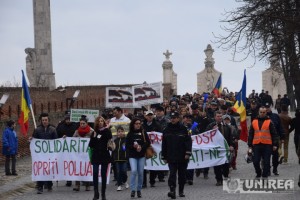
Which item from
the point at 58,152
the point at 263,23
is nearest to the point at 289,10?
the point at 263,23

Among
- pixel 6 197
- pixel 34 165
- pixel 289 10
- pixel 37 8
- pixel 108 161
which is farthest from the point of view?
pixel 37 8

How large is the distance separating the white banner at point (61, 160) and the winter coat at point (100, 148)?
82.8 inches

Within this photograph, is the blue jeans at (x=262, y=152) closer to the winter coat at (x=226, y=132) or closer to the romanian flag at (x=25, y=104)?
the winter coat at (x=226, y=132)

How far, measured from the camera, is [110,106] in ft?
83.9

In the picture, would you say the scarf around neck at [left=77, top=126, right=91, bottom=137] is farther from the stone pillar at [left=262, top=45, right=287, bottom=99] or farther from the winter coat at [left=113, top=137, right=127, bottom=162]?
the stone pillar at [left=262, top=45, right=287, bottom=99]

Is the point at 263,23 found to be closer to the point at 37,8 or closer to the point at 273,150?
the point at 273,150

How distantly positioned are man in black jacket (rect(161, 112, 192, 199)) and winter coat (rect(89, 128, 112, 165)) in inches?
45.7

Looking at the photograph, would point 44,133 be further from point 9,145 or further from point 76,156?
point 9,145

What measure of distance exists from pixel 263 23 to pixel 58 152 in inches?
460

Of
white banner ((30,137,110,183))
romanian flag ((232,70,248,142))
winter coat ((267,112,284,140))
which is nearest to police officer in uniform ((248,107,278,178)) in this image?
winter coat ((267,112,284,140))

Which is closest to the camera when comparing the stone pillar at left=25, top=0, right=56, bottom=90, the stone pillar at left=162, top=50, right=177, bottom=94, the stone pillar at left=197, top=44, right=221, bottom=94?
the stone pillar at left=25, top=0, right=56, bottom=90

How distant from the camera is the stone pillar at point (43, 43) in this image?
57.8 metres

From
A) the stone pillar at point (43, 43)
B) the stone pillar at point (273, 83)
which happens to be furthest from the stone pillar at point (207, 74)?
the stone pillar at point (43, 43)

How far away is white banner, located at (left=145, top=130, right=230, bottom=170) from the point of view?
1973 cm
